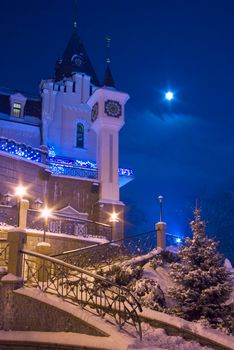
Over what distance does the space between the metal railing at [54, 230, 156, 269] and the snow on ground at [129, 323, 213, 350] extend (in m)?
6.68

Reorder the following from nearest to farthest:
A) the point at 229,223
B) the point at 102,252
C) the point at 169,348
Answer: the point at 169,348 < the point at 102,252 < the point at 229,223

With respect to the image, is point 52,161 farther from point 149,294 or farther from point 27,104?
point 149,294

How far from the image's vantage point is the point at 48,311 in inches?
478

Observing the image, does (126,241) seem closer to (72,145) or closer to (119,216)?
(119,216)

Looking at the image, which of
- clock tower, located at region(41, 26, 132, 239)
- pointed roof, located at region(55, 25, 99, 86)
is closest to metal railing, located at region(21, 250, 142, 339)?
clock tower, located at region(41, 26, 132, 239)

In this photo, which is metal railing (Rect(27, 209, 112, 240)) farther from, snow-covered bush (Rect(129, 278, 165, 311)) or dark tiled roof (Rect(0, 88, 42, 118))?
dark tiled roof (Rect(0, 88, 42, 118))

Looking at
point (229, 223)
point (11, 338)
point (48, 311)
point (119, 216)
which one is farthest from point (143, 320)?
point (229, 223)

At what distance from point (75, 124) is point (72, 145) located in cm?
199

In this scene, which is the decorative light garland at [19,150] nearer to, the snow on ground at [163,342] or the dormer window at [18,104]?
the dormer window at [18,104]

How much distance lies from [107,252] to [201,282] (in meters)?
6.92

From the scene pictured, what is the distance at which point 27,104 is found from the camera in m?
38.2

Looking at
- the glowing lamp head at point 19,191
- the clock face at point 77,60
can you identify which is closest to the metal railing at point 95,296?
the glowing lamp head at point 19,191

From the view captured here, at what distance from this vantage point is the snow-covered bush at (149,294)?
46.9 ft

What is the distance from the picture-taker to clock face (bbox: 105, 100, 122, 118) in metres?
33.0
